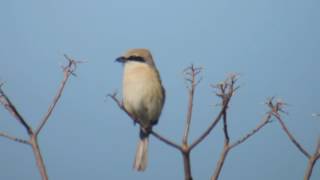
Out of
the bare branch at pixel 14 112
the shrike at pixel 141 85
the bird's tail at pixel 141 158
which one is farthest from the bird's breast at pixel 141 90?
the bare branch at pixel 14 112

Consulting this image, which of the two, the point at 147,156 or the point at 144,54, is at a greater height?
the point at 144,54

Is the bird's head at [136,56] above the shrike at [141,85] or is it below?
above

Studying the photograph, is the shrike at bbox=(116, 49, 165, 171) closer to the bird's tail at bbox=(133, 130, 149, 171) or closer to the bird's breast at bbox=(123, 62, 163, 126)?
the bird's breast at bbox=(123, 62, 163, 126)

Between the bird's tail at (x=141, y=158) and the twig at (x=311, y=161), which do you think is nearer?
the twig at (x=311, y=161)

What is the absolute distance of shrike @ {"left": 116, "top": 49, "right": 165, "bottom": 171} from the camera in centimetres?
244

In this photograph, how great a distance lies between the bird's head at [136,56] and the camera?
2.42 metres

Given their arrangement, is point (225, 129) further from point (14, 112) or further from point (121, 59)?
point (121, 59)

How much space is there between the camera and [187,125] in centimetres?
127

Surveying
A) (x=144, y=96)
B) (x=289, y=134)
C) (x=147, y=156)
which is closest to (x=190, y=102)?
(x=289, y=134)

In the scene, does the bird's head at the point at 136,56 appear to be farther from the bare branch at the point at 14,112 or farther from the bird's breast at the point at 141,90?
the bare branch at the point at 14,112

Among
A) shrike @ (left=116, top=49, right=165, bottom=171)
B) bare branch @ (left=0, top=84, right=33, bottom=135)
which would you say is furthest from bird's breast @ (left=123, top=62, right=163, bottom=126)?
bare branch @ (left=0, top=84, right=33, bottom=135)

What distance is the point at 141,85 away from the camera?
97.5 inches

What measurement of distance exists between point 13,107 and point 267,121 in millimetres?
712

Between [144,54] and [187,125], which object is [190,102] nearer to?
[187,125]
